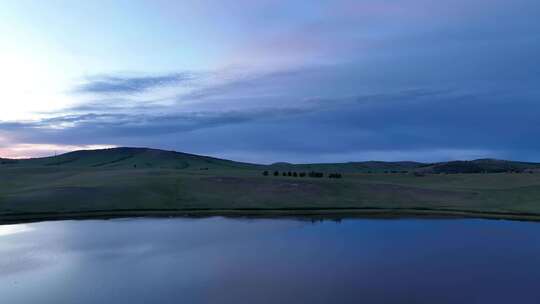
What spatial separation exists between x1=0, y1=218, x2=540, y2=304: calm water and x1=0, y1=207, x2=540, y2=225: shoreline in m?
6.50

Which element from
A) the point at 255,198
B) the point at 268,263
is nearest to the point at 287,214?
the point at 255,198

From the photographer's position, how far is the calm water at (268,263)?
2328 centimetres

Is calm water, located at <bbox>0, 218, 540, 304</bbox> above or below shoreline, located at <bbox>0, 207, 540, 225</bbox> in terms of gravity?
below

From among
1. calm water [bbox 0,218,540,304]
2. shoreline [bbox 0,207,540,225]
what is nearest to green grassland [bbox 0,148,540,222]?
shoreline [bbox 0,207,540,225]

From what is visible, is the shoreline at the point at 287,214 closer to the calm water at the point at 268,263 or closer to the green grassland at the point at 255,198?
the green grassland at the point at 255,198

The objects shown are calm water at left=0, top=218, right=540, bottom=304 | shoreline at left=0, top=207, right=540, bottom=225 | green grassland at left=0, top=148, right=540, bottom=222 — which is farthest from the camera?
green grassland at left=0, top=148, right=540, bottom=222

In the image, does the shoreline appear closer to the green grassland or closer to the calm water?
the green grassland

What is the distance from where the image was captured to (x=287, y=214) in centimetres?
5800

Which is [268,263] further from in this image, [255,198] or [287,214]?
[255,198]

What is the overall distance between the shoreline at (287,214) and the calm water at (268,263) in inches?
256

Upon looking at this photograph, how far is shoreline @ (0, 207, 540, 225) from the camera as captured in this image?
5475 centimetres

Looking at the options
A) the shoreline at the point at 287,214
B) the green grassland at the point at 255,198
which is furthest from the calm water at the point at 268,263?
the green grassland at the point at 255,198

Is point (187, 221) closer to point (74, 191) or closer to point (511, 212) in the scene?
point (74, 191)

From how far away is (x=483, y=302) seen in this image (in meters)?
22.3
